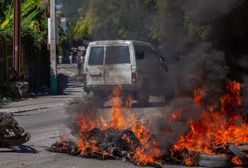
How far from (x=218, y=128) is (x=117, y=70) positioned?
27.4 ft

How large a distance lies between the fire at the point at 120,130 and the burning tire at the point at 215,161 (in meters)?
0.67

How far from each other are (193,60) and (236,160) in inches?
71.2

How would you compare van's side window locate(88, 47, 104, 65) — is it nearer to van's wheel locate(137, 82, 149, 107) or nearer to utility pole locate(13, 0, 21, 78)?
van's wheel locate(137, 82, 149, 107)

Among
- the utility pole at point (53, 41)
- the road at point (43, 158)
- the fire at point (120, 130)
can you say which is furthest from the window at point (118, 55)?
the utility pole at point (53, 41)

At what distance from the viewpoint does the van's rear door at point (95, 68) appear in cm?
1636

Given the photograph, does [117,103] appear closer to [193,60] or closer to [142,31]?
[142,31]

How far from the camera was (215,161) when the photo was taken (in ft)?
25.2

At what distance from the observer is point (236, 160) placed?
782cm

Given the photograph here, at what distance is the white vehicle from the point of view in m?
14.8

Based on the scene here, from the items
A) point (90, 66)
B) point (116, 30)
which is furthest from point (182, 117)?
point (90, 66)

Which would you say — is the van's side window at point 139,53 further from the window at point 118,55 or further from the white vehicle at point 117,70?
the window at point 118,55

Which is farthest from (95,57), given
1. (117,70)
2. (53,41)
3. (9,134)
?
(9,134)

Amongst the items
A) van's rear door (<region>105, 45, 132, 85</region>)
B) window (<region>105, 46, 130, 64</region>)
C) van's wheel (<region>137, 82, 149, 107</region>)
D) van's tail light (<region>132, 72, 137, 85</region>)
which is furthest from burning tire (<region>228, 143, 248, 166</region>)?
van's tail light (<region>132, 72, 137, 85</region>)

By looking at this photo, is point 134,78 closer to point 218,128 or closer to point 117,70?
point 117,70
